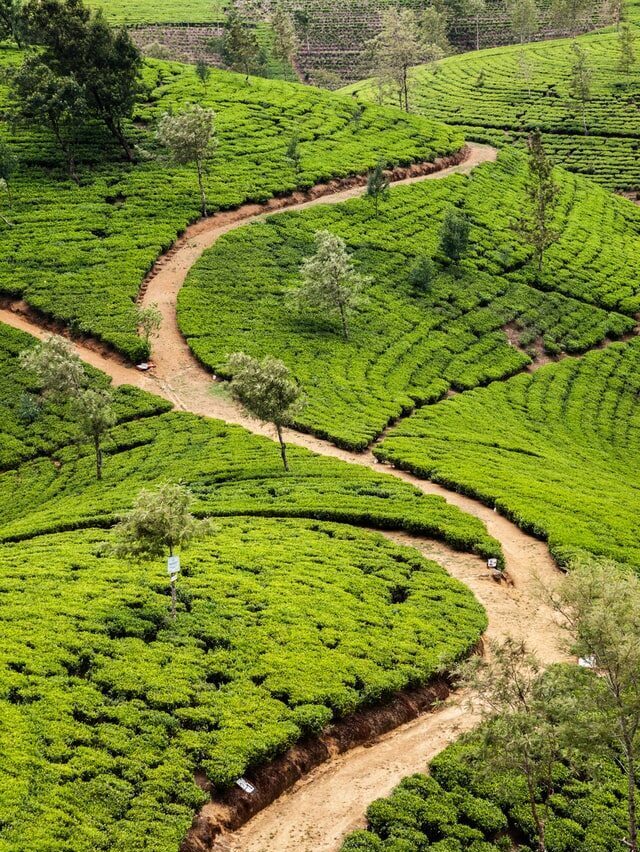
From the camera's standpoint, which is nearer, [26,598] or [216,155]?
[26,598]

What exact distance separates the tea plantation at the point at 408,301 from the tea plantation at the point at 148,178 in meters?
6.49

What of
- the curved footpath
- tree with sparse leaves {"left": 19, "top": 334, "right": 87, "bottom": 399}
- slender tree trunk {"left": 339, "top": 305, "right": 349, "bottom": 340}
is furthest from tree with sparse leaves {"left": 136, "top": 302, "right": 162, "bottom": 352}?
slender tree trunk {"left": 339, "top": 305, "right": 349, "bottom": 340}

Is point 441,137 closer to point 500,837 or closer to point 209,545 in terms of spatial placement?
point 209,545

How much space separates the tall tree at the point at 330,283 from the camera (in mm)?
73375

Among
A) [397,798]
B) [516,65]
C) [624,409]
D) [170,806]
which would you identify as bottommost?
[624,409]

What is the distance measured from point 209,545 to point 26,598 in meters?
9.43

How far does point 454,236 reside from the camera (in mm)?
87688

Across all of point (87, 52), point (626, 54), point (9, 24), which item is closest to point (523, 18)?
point (626, 54)

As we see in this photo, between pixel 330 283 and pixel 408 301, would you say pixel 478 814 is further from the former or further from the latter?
A: pixel 408 301

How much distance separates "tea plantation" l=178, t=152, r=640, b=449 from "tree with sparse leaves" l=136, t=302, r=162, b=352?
327 centimetres

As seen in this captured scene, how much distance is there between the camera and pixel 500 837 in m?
26.2

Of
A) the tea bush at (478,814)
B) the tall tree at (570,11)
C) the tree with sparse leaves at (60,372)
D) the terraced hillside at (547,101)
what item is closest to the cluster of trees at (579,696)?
the tea bush at (478,814)

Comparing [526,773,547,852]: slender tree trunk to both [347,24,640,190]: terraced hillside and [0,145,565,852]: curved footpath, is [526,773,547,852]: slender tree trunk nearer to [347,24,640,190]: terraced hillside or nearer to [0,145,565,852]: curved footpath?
[0,145,565,852]: curved footpath

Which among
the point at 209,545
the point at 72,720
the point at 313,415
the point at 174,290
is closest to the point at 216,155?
the point at 174,290
